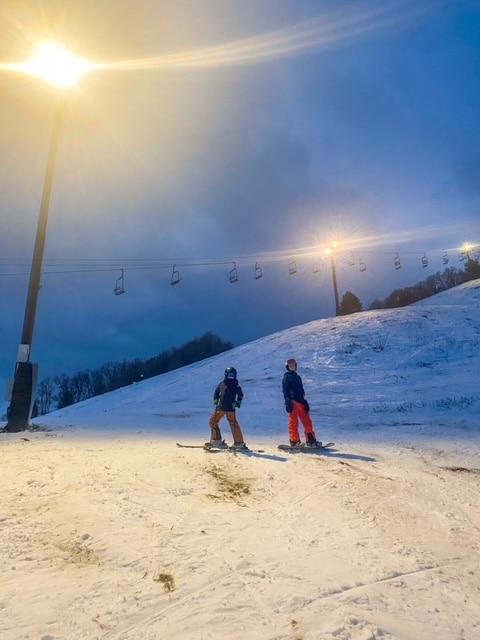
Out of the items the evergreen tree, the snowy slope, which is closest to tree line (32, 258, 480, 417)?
the evergreen tree

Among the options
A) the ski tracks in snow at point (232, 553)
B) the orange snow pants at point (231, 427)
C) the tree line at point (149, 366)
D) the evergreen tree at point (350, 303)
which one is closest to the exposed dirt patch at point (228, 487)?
the ski tracks in snow at point (232, 553)

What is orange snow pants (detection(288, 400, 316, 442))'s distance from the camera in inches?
369

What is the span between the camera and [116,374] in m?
126

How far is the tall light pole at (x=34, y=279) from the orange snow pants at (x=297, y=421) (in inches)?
330

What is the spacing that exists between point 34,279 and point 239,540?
12.0 m

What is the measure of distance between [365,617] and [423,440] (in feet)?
27.6

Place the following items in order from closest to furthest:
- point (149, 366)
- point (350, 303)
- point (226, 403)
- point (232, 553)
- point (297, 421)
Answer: point (232, 553) < point (226, 403) < point (297, 421) < point (350, 303) < point (149, 366)

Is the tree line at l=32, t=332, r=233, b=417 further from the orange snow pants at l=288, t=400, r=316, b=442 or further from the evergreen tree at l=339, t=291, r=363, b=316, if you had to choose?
the orange snow pants at l=288, t=400, r=316, b=442

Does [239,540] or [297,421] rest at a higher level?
[297,421]

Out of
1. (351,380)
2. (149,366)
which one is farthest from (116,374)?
(351,380)

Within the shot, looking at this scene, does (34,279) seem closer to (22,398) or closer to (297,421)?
(22,398)

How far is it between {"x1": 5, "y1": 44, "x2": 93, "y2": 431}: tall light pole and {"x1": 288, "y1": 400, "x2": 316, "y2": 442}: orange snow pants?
8.38 m

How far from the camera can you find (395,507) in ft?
17.4

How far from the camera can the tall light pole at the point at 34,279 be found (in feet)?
39.8
